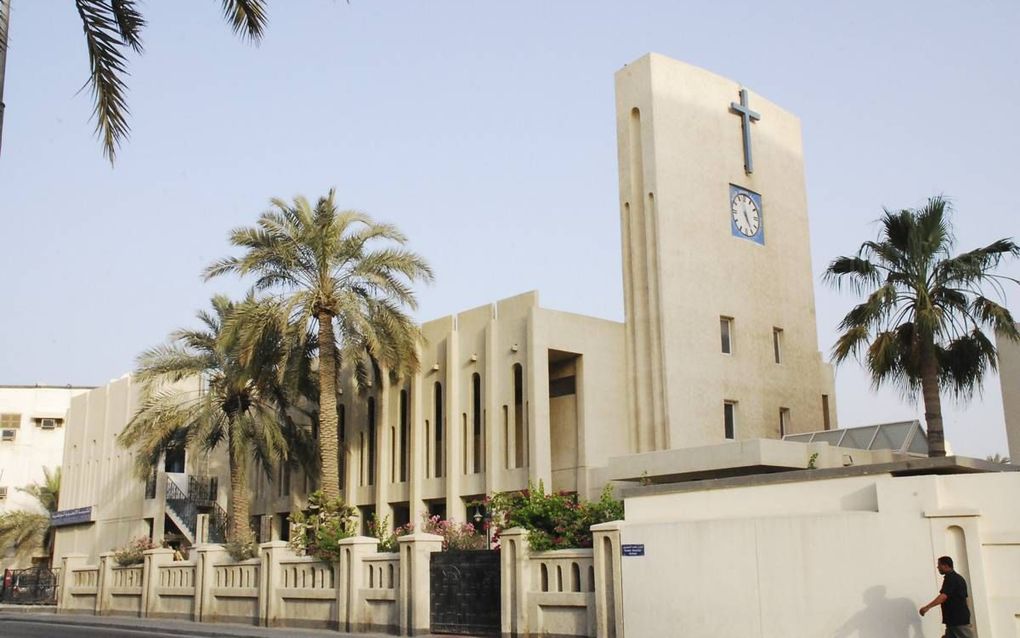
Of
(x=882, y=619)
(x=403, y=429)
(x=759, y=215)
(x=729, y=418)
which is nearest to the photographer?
(x=882, y=619)

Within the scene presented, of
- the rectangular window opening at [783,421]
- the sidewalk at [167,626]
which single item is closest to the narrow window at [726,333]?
the rectangular window opening at [783,421]

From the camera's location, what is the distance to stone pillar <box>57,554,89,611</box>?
3643 centimetres

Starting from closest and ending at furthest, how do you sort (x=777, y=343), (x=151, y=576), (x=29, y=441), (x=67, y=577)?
(x=151, y=576) → (x=777, y=343) → (x=67, y=577) → (x=29, y=441)

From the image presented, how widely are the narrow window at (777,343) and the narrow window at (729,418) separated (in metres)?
3.05

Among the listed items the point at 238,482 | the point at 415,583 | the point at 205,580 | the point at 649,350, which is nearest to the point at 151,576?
the point at 205,580

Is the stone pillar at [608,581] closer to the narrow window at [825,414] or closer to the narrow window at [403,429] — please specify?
the narrow window at [403,429]

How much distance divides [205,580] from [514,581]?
490 inches

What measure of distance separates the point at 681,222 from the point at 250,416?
15366mm

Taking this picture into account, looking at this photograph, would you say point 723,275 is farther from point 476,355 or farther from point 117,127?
point 117,127

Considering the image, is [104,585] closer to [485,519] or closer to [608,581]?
[485,519]

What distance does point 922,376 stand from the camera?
23.3 m

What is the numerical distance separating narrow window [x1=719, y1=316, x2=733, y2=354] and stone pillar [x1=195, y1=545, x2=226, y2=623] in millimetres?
16395

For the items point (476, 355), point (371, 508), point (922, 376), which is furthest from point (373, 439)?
point (922, 376)

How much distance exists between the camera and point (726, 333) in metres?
34.5
